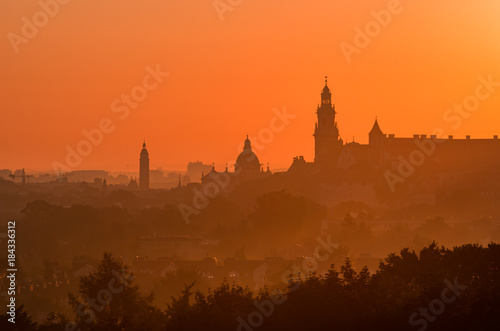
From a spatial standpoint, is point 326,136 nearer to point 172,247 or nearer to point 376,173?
point 376,173

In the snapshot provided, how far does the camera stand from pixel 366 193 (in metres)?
185

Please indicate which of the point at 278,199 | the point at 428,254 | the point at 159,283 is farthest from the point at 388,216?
the point at 428,254

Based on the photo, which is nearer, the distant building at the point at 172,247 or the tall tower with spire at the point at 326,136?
the distant building at the point at 172,247

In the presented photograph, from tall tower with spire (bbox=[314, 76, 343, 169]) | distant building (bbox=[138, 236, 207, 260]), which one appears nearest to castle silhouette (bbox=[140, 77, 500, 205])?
tall tower with spire (bbox=[314, 76, 343, 169])

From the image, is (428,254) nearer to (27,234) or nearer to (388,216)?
(27,234)

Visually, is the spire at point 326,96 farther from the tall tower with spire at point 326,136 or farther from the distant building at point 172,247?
the distant building at point 172,247

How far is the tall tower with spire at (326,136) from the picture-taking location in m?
190

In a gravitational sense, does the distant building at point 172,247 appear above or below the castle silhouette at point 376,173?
below

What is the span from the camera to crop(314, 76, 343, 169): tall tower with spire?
7466 inches

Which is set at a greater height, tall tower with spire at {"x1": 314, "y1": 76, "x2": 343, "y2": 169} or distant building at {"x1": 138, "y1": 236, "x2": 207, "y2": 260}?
tall tower with spire at {"x1": 314, "y1": 76, "x2": 343, "y2": 169}

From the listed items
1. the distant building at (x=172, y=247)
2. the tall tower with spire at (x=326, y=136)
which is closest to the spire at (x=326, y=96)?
the tall tower with spire at (x=326, y=136)

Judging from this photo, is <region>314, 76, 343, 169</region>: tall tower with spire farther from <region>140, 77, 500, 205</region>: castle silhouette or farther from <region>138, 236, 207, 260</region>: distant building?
<region>138, 236, 207, 260</region>: distant building

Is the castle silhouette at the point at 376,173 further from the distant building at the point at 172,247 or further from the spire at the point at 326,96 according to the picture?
the distant building at the point at 172,247

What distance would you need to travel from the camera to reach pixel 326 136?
627 feet
